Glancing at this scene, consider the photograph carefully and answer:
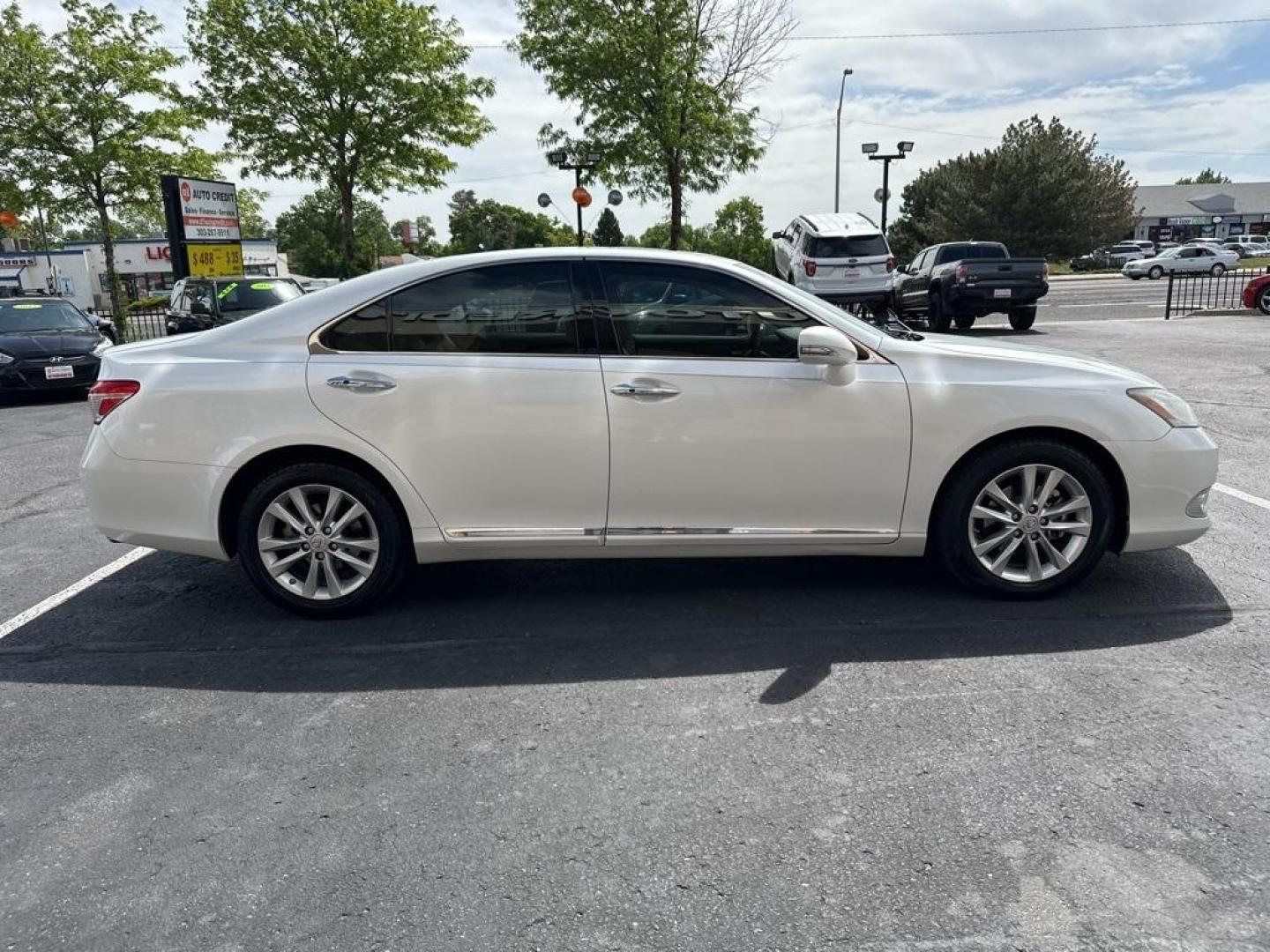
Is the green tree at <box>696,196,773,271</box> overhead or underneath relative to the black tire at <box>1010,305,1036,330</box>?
overhead

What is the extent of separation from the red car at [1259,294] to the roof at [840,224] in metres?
8.25

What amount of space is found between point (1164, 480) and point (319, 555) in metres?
3.79

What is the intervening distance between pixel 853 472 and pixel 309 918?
273 cm

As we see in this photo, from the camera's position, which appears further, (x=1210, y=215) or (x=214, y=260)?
(x=1210, y=215)

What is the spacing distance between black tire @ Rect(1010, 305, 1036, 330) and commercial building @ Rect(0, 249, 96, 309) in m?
48.1

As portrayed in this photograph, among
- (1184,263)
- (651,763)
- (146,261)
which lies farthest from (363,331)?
(146,261)

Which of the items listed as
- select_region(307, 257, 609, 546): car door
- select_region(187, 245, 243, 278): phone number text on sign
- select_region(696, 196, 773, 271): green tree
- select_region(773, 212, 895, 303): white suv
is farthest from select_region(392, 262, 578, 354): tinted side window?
select_region(696, 196, 773, 271): green tree

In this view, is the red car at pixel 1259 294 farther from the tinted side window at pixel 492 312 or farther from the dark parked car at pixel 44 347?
the dark parked car at pixel 44 347

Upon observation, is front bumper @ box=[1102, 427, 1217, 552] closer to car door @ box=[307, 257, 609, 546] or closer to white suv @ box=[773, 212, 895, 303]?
car door @ box=[307, 257, 609, 546]

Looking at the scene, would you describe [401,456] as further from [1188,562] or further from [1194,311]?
[1194,311]

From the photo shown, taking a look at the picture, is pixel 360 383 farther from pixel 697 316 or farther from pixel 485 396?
pixel 697 316

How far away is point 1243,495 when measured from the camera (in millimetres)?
5945

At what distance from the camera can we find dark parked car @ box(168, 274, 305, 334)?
15.6 meters

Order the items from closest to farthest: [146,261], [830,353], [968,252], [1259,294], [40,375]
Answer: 1. [830,353]
2. [40,375]
3. [1259,294]
4. [968,252]
5. [146,261]
